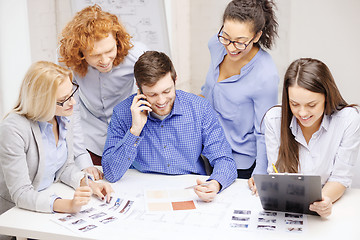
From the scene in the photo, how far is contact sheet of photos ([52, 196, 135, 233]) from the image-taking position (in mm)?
1842

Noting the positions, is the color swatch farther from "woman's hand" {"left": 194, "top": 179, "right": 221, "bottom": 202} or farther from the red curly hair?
the red curly hair

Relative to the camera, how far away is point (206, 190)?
199 cm

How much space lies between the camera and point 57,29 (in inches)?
158

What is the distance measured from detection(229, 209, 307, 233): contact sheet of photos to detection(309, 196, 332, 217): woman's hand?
2.5 inches

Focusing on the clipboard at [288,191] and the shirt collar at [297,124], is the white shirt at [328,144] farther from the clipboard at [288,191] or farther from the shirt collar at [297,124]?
the clipboard at [288,191]

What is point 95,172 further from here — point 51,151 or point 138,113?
point 138,113

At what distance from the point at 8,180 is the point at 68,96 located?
444 millimetres

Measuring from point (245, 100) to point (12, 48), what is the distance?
1.94 m

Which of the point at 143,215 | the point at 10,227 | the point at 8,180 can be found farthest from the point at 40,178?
the point at 143,215

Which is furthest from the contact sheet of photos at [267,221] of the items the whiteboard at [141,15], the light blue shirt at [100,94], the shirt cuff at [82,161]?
the whiteboard at [141,15]

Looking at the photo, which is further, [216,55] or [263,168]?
[216,55]

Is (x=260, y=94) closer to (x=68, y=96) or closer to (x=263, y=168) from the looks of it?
(x=263, y=168)

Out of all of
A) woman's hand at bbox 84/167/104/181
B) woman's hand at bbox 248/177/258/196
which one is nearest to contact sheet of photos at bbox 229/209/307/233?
woman's hand at bbox 248/177/258/196

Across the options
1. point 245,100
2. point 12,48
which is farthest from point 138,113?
point 12,48
